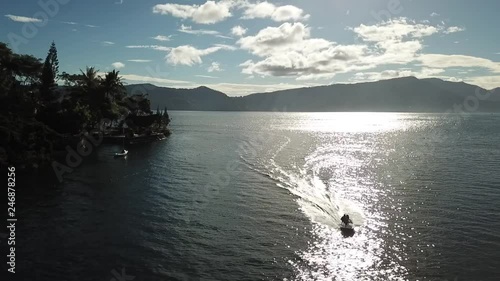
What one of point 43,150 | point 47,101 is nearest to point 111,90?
point 47,101

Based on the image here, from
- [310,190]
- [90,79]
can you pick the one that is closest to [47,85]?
[90,79]

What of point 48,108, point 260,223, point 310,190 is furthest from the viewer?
point 48,108

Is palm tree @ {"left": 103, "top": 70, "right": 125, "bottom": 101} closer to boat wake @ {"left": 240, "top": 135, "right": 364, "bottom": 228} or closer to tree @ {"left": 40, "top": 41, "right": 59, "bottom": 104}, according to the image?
tree @ {"left": 40, "top": 41, "right": 59, "bottom": 104}

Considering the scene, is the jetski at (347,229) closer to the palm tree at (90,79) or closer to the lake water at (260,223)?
the lake water at (260,223)

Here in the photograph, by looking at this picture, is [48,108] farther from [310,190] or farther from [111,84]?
[310,190]

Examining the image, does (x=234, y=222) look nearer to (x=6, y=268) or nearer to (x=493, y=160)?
(x=6, y=268)
